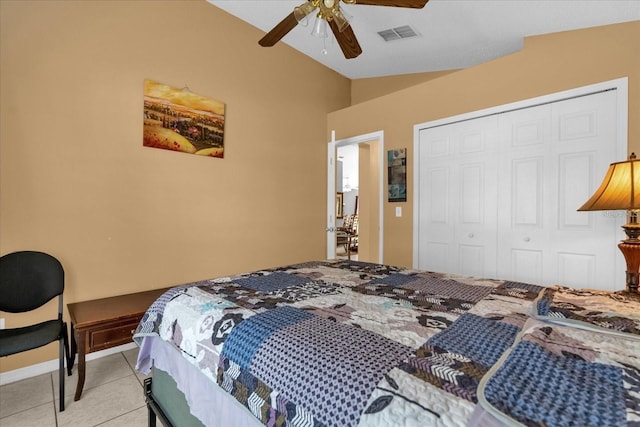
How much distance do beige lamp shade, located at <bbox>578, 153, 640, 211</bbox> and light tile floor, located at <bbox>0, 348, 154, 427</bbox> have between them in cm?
281

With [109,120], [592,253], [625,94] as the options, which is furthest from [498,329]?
[109,120]

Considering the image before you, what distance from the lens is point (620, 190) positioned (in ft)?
5.29

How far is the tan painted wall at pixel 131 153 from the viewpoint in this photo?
2160 mm

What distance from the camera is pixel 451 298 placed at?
4.37 feet

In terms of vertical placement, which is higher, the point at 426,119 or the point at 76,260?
the point at 426,119

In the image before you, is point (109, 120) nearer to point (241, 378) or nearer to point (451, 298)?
point (241, 378)

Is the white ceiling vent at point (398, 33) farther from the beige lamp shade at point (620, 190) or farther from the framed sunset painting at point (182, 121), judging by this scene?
the beige lamp shade at point (620, 190)

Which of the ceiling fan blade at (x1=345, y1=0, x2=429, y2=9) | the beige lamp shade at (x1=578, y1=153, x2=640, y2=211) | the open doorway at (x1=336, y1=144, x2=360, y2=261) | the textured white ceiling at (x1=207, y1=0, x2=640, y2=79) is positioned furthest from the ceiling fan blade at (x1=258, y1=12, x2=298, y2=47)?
the open doorway at (x1=336, y1=144, x2=360, y2=261)

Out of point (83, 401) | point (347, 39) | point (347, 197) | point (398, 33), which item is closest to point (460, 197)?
point (398, 33)

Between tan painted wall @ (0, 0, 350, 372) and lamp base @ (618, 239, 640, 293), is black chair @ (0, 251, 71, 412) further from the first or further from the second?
lamp base @ (618, 239, 640, 293)

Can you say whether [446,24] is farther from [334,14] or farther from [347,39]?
[334,14]

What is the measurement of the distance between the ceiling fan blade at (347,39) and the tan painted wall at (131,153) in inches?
58.6

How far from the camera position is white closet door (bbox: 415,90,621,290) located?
2.37 meters

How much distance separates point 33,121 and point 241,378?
2.46m
